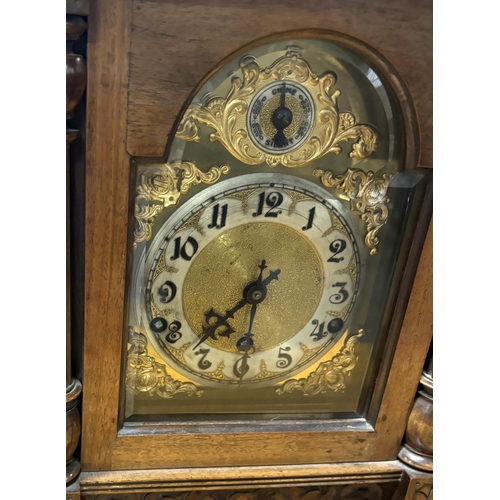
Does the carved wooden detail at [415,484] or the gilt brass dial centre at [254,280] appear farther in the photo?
the carved wooden detail at [415,484]

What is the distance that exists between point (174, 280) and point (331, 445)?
1.25 feet

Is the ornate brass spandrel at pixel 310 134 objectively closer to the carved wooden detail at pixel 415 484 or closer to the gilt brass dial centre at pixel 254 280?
the gilt brass dial centre at pixel 254 280

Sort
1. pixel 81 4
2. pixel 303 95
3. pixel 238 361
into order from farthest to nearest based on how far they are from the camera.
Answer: pixel 238 361
pixel 303 95
pixel 81 4

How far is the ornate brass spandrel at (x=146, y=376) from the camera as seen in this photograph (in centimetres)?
87

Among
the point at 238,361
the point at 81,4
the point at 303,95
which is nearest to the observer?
the point at 81,4

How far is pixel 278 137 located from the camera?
0.79 meters

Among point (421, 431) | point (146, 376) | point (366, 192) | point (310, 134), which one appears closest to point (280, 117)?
point (310, 134)

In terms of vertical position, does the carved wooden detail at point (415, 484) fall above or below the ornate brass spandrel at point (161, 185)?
below

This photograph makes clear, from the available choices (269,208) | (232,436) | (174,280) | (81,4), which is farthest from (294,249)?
(81,4)

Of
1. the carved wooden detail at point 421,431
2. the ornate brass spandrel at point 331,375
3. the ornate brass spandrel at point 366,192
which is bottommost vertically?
the carved wooden detail at point 421,431

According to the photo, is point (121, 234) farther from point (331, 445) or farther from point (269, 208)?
point (331, 445)

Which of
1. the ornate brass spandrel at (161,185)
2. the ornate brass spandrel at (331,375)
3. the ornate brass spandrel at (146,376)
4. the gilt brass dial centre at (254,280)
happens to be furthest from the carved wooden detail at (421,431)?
the ornate brass spandrel at (161,185)

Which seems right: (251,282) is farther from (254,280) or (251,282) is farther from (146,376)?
(146,376)

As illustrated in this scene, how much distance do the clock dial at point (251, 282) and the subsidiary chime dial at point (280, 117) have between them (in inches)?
2.0
